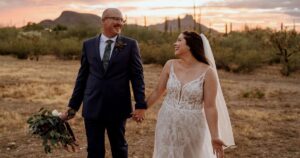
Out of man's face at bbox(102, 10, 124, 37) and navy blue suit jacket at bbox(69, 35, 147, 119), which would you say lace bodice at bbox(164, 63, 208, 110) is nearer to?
navy blue suit jacket at bbox(69, 35, 147, 119)

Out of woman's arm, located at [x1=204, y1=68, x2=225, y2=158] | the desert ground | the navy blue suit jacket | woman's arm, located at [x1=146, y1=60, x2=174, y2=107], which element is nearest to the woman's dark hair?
woman's arm, located at [x1=204, y1=68, x2=225, y2=158]

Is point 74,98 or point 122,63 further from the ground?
point 122,63

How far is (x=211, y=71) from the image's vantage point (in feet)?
15.4

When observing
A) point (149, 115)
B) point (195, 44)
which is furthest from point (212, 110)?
point (149, 115)

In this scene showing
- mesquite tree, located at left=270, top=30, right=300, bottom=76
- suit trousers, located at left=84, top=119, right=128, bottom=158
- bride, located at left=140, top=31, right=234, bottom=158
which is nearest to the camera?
bride, located at left=140, top=31, right=234, bottom=158

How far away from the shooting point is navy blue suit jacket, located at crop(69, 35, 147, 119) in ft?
17.1

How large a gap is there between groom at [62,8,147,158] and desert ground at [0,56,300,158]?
3.20 meters

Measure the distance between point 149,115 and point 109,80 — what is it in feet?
24.1

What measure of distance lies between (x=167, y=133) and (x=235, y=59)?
23.6m

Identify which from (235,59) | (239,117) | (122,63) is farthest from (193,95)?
(235,59)

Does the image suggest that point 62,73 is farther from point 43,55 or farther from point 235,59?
point 43,55

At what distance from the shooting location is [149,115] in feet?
41.0

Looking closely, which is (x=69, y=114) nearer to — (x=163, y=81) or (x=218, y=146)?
(x=163, y=81)

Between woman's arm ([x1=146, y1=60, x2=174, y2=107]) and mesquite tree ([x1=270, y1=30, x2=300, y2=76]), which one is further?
mesquite tree ([x1=270, y1=30, x2=300, y2=76])
